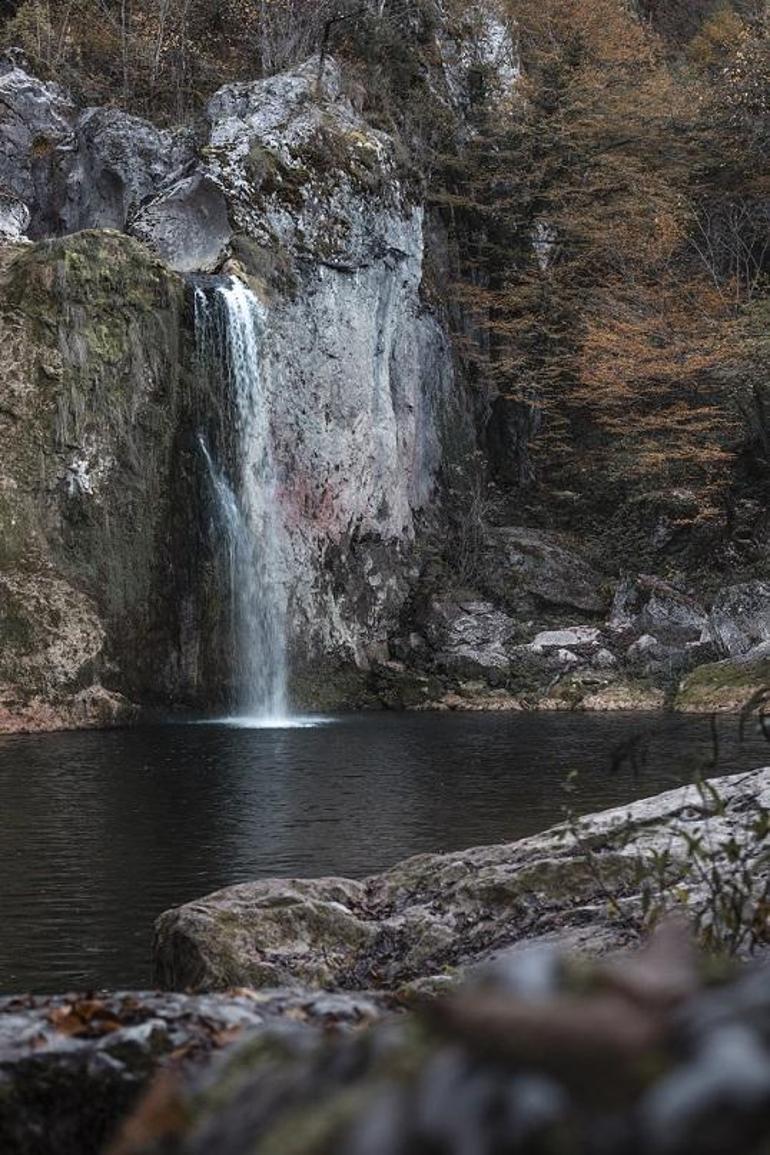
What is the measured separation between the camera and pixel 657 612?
29.9 m

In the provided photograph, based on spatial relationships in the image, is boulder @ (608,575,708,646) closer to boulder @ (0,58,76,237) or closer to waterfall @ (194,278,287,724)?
waterfall @ (194,278,287,724)

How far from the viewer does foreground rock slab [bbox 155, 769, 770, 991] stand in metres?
6.50

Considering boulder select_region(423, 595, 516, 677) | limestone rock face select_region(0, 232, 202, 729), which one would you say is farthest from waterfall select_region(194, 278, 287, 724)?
boulder select_region(423, 595, 516, 677)

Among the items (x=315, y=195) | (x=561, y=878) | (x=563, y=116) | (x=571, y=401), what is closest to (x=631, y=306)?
(x=571, y=401)

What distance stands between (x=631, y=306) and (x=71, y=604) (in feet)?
58.2

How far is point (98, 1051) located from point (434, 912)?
474cm

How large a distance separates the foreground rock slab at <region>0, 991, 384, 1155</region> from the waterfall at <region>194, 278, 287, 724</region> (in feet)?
76.2

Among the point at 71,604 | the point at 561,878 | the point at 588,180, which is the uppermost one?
the point at 588,180

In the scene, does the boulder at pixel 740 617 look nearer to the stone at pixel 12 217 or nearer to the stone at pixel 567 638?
the stone at pixel 567 638

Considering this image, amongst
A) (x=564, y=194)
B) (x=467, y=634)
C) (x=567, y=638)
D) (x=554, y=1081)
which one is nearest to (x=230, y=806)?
(x=554, y=1081)

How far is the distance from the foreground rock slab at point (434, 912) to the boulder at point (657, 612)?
21905 mm

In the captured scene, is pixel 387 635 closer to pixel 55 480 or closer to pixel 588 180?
pixel 55 480

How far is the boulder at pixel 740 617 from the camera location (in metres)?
29.1

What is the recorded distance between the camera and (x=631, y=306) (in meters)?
34.4
